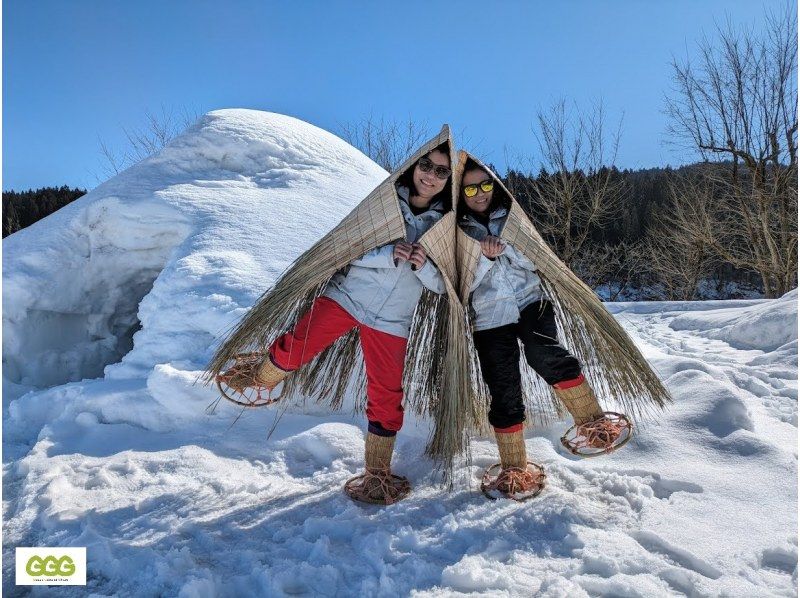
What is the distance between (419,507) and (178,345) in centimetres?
155

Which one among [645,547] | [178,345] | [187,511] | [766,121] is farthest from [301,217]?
[766,121]

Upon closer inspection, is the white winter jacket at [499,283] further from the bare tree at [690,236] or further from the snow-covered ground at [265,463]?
the bare tree at [690,236]

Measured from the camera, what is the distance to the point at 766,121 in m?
8.40

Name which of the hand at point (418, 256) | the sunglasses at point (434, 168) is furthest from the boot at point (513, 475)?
the sunglasses at point (434, 168)

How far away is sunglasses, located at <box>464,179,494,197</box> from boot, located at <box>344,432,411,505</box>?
84cm

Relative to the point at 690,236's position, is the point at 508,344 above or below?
below

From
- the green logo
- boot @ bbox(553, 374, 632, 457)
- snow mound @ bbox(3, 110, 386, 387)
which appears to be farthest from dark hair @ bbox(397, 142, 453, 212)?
the green logo

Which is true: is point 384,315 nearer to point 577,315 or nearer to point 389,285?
point 389,285

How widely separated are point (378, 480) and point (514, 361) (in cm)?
58

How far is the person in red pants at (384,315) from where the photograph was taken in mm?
1650

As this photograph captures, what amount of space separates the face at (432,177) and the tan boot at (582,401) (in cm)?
75

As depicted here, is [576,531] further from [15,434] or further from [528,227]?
[15,434]

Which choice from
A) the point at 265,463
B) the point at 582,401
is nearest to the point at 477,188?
the point at 582,401

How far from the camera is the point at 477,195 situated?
1707 millimetres
